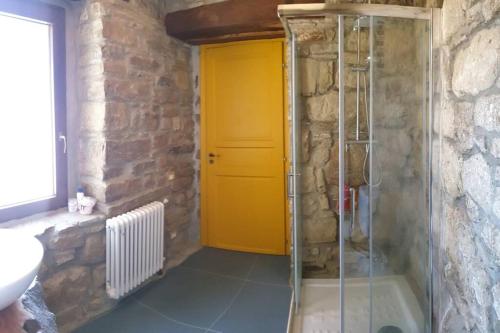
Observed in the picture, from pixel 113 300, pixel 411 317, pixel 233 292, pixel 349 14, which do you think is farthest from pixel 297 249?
pixel 349 14

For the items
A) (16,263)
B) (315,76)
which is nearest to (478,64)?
(315,76)

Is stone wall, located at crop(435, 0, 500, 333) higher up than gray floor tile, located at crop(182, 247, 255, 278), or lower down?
higher up

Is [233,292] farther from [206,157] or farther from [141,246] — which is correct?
[206,157]

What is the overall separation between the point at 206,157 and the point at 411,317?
2.14 m

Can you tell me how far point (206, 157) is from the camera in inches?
121

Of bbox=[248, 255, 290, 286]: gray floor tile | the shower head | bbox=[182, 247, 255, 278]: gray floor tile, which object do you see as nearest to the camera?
the shower head

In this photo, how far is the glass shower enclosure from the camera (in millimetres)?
1596

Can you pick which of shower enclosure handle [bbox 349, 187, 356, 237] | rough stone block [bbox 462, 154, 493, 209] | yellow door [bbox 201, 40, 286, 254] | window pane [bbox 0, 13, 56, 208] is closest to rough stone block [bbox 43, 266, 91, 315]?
window pane [bbox 0, 13, 56, 208]

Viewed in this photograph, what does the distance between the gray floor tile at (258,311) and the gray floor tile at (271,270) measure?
0.10 metres

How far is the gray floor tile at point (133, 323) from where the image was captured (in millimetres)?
1857

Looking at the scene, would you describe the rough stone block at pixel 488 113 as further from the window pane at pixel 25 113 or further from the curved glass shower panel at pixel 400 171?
the window pane at pixel 25 113

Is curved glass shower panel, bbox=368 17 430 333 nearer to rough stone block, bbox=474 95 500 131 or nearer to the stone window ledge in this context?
rough stone block, bbox=474 95 500 131

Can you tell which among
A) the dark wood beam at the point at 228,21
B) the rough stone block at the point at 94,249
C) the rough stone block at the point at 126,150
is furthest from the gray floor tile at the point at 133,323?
the dark wood beam at the point at 228,21

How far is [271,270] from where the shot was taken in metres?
2.60
